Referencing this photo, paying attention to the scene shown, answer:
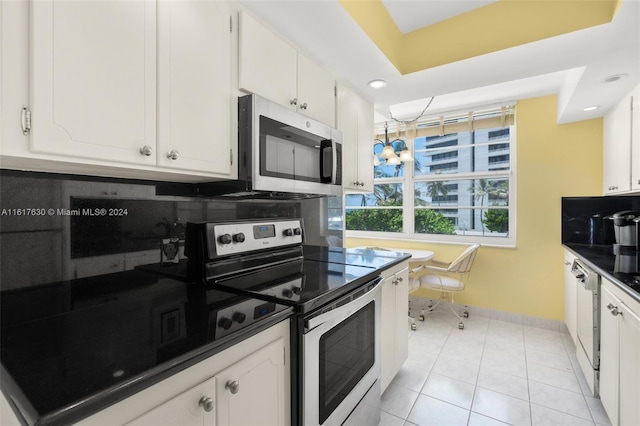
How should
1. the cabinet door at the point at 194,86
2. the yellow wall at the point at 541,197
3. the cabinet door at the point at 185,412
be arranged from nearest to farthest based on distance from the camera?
the cabinet door at the point at 185,412 → the cabinet door at the point at 194,86 → the yellow wall at the point at 541,197

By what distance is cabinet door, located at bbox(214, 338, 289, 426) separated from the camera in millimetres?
850

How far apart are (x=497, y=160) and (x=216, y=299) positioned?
138 inches

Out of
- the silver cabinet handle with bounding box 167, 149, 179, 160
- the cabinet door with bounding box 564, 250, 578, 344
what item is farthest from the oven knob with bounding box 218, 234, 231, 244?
the cabinet door with bounding box 564, 250, 578, 344

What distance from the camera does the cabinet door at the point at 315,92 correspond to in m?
1.75

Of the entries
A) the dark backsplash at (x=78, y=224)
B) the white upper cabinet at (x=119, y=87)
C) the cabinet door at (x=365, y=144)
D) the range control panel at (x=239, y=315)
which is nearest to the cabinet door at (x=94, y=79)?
the white upper cabinet at (x=119, y=87)

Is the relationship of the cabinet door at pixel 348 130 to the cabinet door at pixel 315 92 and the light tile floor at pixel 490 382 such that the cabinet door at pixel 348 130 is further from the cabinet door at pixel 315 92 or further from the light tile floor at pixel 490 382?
the light tile floor at pixel 490 382

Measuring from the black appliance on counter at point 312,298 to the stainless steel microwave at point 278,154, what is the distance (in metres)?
0.26

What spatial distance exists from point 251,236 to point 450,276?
2741 mm

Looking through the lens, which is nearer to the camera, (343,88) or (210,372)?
(210,372)

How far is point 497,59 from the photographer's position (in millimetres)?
1869

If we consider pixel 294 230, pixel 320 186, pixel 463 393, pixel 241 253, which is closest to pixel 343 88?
pixel 320 186

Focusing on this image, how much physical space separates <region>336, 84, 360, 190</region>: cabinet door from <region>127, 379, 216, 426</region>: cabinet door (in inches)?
64.4

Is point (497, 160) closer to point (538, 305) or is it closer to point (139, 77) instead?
point (538, 305)

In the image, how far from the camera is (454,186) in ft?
12.2
